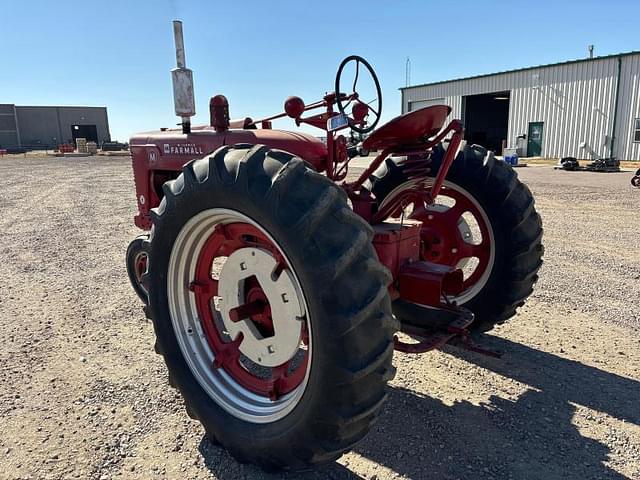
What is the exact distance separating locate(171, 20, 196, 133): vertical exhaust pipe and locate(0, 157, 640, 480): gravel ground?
1752 mm

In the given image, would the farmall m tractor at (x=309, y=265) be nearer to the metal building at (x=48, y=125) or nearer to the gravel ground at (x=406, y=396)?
the gravel ground at (x=406, y=396)

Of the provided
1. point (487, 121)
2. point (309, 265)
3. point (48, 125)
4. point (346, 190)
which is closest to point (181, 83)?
point (346, 190)

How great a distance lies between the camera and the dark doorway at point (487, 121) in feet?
108

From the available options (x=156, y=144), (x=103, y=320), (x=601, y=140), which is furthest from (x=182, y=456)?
(x=601, y=140)

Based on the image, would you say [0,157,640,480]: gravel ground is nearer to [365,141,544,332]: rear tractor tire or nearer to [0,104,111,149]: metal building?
[365,141,544,332]: rear tractor tire

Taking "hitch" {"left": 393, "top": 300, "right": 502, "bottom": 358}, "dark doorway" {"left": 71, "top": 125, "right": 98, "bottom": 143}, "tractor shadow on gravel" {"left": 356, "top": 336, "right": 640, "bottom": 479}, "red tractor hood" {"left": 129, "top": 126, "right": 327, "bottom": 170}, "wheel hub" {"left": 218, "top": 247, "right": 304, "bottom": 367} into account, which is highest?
"dark doorway" {"left": 71, "top": 125, "right": 98, "bottom": 143}

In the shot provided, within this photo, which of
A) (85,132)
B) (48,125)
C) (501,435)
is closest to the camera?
(501,435)

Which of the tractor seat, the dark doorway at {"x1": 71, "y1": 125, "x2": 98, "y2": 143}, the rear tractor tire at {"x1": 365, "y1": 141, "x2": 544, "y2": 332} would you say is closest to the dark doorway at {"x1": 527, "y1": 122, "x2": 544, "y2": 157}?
the rear tractor tire at {"x1": 365, "y1": 141, "x2": 544, "y2": 332}

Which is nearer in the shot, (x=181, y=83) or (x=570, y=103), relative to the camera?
(x=181, y=83)

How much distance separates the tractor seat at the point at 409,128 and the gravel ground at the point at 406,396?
1497mm

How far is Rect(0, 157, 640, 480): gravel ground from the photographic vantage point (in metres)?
2.33

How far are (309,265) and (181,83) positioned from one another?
2.11 m

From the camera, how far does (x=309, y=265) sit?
1.82m

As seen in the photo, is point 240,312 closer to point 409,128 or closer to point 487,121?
point 409,128
